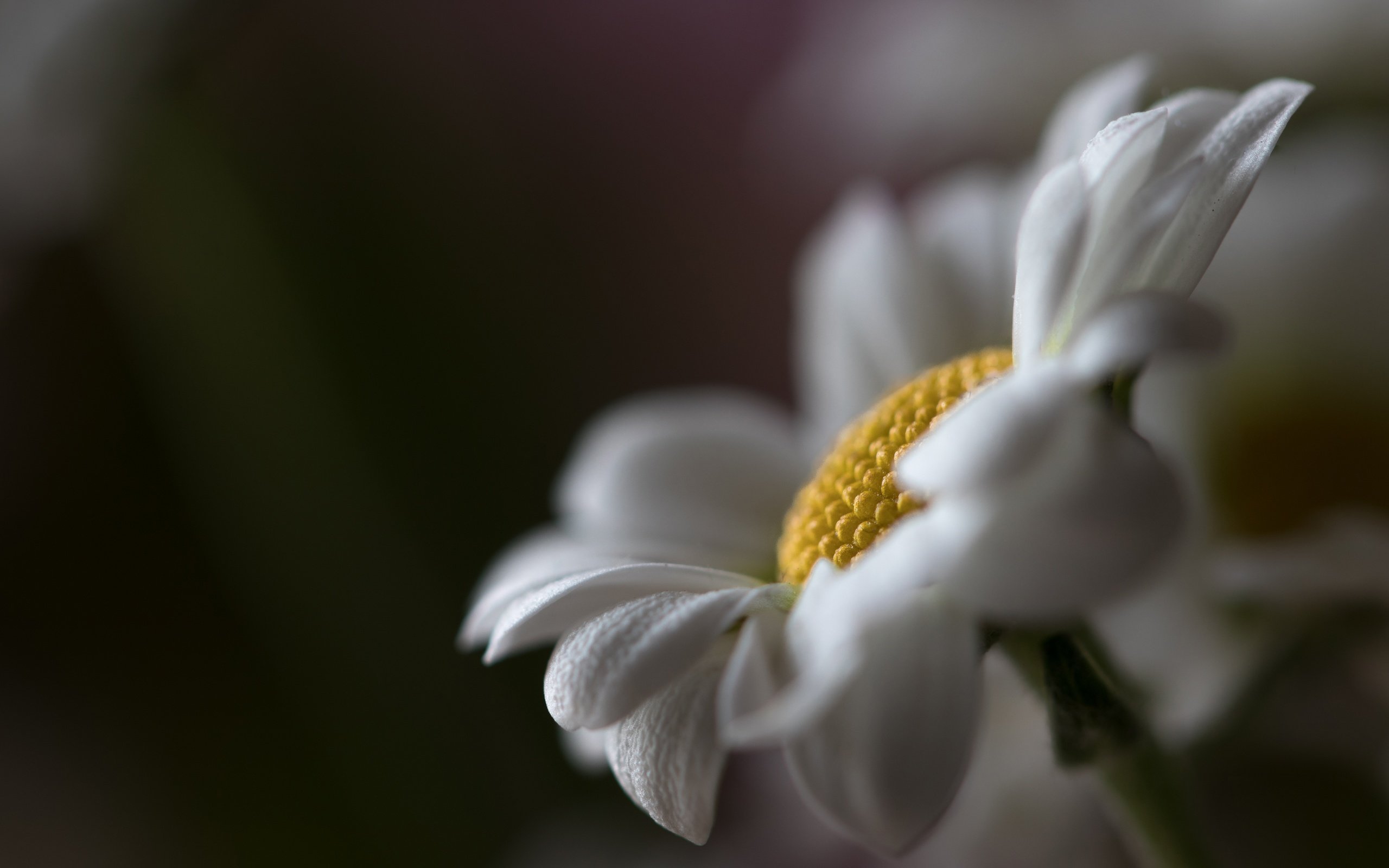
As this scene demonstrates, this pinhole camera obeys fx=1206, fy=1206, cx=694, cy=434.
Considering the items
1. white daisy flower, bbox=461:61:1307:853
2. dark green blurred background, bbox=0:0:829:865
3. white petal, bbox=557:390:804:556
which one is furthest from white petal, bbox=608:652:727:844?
dark green blurred background, bbox=0:0:829:865

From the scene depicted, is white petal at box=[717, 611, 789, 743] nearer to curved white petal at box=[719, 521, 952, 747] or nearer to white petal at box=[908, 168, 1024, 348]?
curved white petal at box=[719, 521, 952, 747]

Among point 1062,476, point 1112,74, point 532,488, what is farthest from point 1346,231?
point 532,488

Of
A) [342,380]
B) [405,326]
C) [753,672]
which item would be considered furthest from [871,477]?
[405,326]

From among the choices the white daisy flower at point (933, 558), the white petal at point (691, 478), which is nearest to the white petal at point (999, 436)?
the white daisy flower at point (933, 558)

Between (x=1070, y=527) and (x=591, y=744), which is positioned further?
(x=591, y=744)

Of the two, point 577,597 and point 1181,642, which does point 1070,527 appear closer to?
point 577,597

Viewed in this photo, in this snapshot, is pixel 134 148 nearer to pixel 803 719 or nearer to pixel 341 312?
pixel 341 312
